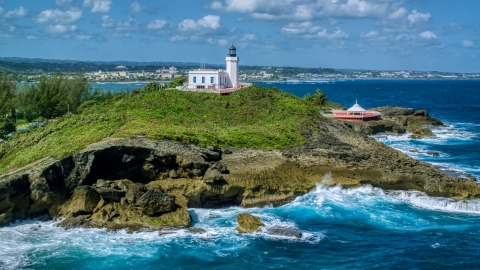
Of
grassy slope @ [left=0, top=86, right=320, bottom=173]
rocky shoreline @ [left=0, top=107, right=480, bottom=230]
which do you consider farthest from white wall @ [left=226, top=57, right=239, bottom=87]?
rocky shoreline @ [left=0, top=107, right=480, bottom=230]

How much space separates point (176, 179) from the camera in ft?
101

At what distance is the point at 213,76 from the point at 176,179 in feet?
74.8

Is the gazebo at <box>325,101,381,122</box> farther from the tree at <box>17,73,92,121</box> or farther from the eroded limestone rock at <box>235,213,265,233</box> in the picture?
the eroded limestone rock at <box>235,213,265,233</box>

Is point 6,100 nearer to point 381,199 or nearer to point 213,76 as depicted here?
point 213,76

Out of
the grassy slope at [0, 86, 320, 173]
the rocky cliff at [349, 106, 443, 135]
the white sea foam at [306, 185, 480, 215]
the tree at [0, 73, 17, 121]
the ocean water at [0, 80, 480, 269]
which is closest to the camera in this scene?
the ocean water at [0, 80, 480, 269]

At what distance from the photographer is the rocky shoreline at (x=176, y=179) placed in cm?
2722

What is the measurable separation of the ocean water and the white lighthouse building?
22.5 metres

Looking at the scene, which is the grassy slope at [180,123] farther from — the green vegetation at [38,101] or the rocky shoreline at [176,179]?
the green vegetation at [38,101]

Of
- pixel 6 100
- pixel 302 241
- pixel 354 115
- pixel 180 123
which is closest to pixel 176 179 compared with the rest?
pixel 180 123

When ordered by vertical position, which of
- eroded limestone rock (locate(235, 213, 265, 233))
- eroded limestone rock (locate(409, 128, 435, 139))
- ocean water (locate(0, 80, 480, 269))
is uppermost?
eroded limestone rock (locate(409, 128, 435, 139))

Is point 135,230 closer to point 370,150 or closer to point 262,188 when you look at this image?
point 262,188

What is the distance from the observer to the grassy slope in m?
33.0

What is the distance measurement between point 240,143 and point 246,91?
15.3 meters

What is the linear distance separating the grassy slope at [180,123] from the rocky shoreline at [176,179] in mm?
1515
